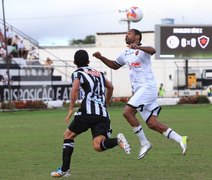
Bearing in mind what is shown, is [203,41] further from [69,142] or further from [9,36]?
[69,142]

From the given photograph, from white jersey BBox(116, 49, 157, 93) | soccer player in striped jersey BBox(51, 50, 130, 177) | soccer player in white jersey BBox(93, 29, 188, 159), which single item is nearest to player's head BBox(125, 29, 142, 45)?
soccer player in white jersey BBox(93, 29, 188, 159)

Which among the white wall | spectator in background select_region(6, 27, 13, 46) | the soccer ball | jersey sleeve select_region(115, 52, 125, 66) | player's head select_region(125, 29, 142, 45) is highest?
the soccer ball

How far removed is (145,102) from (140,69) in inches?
24.3

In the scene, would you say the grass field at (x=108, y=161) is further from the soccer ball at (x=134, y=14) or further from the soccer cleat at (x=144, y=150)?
the soccer ball at (x=134, y=14)

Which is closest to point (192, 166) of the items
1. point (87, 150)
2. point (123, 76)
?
→ point (87, 150)

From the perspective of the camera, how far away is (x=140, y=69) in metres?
10.8

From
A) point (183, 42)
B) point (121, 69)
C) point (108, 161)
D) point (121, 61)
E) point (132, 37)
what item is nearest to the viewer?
point (132, 37)

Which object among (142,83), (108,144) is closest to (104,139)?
(108,144)

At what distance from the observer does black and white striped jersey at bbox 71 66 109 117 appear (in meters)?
9.22

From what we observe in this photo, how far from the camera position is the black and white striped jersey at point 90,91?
9.22 m

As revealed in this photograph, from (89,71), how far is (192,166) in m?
2.65

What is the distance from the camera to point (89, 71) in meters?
9.35

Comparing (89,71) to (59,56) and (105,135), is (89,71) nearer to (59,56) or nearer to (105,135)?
(105,135)

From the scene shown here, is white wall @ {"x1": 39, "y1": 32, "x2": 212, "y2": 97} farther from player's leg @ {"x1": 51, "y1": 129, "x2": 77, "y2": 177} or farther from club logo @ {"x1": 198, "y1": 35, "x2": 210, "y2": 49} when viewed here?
player's leg @ {"x1": 51, "y1": 129, "x2": 77, "y2": 177}
